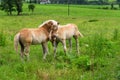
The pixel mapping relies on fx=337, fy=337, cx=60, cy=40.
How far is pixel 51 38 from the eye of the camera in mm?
10977

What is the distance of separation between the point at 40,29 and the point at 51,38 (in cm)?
53

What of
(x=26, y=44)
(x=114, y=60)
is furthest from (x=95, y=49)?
(x=26, y=44)

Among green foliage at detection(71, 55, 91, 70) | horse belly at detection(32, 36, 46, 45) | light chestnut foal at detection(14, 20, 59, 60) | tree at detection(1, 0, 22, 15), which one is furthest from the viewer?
tree at detection(1, 0, 22, 15)

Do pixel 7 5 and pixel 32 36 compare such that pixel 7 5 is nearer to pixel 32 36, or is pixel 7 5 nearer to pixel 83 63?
pixel 32 36

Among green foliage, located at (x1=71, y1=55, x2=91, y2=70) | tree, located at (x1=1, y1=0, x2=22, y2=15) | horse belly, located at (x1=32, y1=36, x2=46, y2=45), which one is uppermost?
horse belly, located at (x1=32, y1=36, x2=46, y2=45)

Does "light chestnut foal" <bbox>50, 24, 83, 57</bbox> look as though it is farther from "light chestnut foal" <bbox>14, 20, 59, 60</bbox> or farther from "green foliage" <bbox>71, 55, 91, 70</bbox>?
"green foliage" <bbox>71, 55, 91, 70</bbox>

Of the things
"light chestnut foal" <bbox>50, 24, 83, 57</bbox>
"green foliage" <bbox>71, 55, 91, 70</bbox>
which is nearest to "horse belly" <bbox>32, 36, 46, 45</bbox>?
"light chestnut foal" <bbox>50, 24, 83, 57</bbox>

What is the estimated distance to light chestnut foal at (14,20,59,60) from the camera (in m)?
10.0

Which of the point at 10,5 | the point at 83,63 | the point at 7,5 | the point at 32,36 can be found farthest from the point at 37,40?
the point at 10,5

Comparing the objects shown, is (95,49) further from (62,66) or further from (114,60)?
(62,66)

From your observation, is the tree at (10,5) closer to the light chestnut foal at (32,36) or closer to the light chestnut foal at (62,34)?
the light chestnut foal at (62,34)

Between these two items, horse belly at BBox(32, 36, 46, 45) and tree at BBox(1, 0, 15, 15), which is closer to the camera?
horse belly at BBox(32, 36, 46, 45)

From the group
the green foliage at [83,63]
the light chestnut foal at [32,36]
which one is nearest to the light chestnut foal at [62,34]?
the light chestnut foal at [32,36]

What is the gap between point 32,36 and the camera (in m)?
10.2
